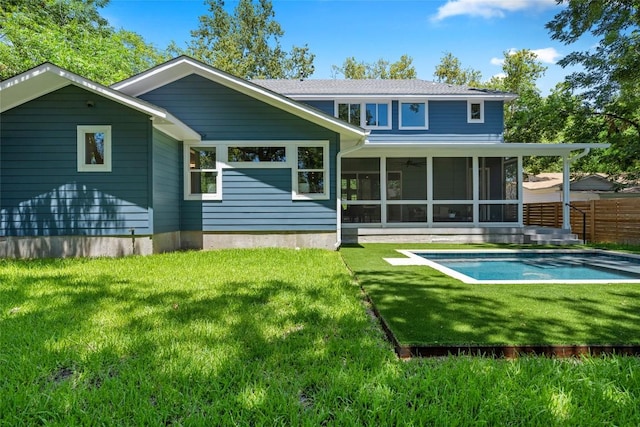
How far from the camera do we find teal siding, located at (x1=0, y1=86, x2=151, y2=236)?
27.1 ft

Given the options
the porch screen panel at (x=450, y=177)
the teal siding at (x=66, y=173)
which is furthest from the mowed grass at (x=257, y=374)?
the porch screen panel at (x=450, y=177)

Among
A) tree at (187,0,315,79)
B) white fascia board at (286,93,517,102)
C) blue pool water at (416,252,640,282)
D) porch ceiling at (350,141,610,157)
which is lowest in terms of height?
blue pool water at (416,252,640,282)

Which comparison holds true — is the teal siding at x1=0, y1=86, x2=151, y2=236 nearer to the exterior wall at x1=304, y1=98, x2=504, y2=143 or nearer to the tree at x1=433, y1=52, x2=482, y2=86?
the exterior wall at x1=304, y1=98, x2=504, y2=143

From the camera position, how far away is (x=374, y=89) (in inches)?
634

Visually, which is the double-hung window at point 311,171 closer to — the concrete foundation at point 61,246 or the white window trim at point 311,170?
the white window trim at point 311,170

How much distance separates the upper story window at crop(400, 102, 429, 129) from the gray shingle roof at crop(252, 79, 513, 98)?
500 mm

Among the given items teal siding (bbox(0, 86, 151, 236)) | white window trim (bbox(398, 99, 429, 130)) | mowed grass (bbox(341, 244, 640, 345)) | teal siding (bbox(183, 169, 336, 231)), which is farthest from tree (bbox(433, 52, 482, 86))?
mowed grass (bbox(341, 244, 640, 345))

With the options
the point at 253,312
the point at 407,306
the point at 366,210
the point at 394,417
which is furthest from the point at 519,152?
the point at 394,417

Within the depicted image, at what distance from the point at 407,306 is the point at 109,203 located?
711 centimetres

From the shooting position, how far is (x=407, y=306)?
4.20 meters

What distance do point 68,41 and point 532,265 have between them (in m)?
23.7

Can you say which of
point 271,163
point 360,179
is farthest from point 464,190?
point 271,163

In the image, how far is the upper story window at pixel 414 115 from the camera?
50.8ft

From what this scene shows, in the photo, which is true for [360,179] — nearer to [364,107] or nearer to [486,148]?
[364,107]
